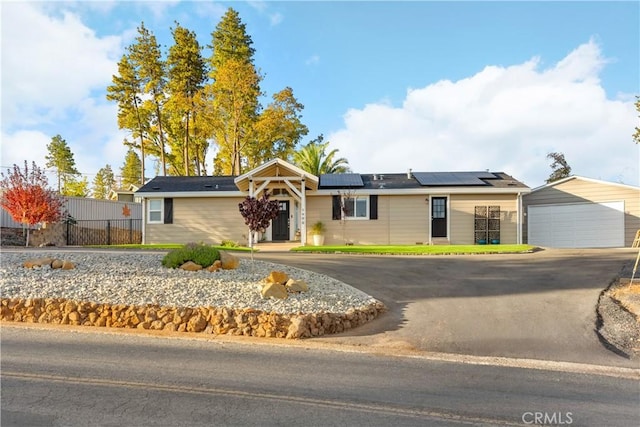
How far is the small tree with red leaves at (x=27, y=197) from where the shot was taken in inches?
737

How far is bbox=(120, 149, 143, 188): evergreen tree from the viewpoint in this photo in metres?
59.8

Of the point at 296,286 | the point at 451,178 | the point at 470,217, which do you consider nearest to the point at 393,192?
the point at 451,178

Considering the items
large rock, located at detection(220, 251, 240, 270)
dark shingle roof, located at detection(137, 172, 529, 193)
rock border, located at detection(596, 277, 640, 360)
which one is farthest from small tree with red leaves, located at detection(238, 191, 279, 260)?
dark shingle roof, located at detection(137, 172, 529, 193)

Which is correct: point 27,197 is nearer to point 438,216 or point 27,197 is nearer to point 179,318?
point 179,318

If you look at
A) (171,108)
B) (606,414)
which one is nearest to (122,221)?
(171,108)

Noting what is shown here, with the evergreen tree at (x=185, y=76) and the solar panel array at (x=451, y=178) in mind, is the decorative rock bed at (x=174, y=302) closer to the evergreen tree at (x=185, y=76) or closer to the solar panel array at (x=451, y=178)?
the solar panel array at (x=451, y=178)

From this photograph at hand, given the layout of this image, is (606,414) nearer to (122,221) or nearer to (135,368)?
(135,368)

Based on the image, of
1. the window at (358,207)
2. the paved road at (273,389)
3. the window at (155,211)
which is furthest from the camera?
the window at (155,211)

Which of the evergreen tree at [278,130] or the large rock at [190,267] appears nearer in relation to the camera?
the large rock at [190,267]

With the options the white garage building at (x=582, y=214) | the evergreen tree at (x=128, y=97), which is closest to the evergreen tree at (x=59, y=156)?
the evergreen tree at (x=128, y=97)

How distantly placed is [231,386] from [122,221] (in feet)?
88.3

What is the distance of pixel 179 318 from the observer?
25.2 ft

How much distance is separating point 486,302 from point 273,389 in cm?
591

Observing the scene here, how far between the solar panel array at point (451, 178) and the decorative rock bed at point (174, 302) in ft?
45.0
